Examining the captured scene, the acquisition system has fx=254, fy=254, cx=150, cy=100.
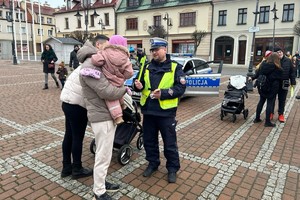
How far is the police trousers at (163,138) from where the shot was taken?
132 inches

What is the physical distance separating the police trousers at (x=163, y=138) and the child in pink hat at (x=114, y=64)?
2.69 ft

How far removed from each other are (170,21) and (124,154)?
31.8 meters

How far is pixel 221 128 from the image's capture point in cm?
582

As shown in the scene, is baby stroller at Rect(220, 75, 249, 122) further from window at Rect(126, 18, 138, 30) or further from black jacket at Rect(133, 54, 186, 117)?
window at Rect(126, 18, 138, 30)

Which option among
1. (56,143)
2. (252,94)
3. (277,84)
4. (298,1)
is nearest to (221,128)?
(277,84)

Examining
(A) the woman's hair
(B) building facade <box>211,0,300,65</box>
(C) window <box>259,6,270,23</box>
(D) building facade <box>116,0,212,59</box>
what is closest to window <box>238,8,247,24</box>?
(B) building facade <box>211,0,300,65</box>

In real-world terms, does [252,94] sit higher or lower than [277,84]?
lower

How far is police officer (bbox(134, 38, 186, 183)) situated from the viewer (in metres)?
3.21

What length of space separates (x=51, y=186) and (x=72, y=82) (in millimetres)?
1390

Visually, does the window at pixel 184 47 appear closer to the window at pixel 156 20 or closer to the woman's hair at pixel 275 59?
the window at pixel 156 20

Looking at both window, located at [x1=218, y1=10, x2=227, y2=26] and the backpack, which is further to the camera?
window, located at [x1=218, y1=10, x2=227, y2=26]

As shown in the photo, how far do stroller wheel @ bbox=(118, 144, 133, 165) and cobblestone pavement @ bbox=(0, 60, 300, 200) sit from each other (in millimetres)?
94

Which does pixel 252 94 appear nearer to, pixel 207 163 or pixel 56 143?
pixel 207 163

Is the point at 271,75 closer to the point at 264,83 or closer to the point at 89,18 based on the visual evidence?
the point at 264,83
